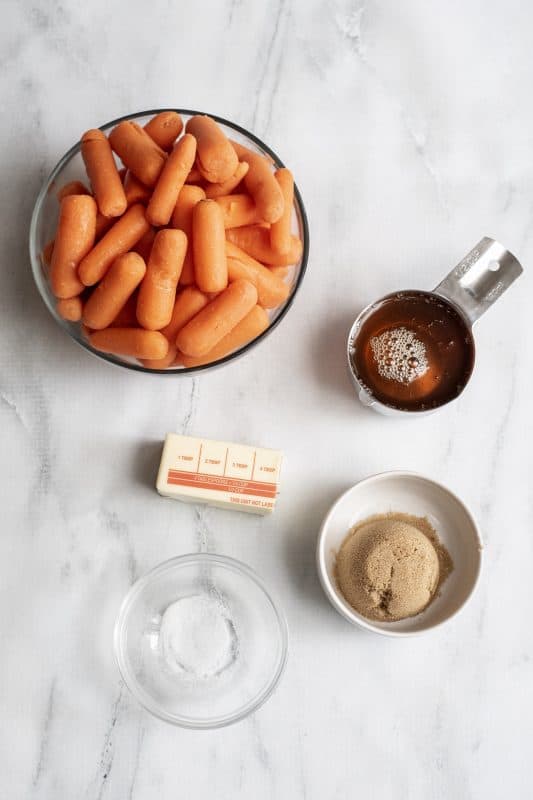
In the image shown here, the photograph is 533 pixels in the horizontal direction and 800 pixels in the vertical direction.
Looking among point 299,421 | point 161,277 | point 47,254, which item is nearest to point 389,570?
point 299,421

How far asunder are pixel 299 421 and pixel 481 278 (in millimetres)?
291

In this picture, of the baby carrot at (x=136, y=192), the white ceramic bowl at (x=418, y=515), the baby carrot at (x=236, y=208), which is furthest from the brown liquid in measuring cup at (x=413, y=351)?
the baby carrot at (x=136, y=192)

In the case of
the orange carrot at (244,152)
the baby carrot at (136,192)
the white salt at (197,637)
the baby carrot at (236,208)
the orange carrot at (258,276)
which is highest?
the orange carrot at (244,152)

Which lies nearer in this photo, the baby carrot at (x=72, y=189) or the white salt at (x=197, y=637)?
the baby carrot at (x=72, y=189)

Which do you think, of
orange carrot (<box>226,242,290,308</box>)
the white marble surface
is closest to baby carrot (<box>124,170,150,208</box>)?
orange carrot (<box>226,242,290,308</box>)

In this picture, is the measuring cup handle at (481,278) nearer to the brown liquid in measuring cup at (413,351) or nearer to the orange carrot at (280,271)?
the brown liquid in measuring cup at (413,351)

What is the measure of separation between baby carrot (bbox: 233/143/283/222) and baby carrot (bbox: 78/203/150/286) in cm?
12

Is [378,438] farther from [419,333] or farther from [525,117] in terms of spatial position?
[525,117]

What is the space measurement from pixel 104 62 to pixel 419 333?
0.56 meters

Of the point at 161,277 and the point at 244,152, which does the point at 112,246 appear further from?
the point at 244,152

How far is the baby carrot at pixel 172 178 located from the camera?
2.45 feet

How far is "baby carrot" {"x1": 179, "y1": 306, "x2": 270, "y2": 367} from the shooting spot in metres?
0.81

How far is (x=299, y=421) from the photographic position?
940 mm

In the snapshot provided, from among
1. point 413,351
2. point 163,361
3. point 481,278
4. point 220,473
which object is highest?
point 481,278
